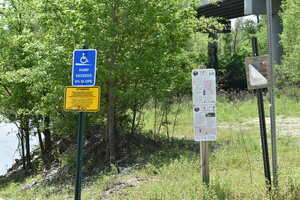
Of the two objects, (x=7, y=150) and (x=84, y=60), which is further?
(x=7, y=150)

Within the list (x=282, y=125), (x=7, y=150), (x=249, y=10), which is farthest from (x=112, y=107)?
(x=249, y=10)

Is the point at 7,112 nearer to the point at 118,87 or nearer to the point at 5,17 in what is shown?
the point at 5,17

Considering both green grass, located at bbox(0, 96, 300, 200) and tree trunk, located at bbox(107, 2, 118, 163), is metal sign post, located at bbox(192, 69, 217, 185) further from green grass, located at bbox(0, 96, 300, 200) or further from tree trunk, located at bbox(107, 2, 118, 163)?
tree trunk, located at bbox(107, 2, 118, 163)

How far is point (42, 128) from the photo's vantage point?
1433 centimetres

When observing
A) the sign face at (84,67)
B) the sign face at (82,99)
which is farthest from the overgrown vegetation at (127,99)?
the sign face at (84,67)

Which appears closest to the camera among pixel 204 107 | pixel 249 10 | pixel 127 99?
pixel 204 107

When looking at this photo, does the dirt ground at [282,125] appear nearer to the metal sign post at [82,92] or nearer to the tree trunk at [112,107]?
the tree trunk at [112,107]

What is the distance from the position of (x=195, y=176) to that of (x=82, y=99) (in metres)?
2.94

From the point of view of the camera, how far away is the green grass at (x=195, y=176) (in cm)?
674

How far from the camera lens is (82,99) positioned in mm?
6285

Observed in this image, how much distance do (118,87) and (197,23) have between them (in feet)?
9.05

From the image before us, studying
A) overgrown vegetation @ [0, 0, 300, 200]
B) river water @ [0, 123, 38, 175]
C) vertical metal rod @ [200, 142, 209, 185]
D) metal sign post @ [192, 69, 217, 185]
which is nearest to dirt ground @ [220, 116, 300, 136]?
overgrown vegetation @ [0, 0, 300, 200]

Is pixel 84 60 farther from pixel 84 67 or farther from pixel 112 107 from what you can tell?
pixel 112 107

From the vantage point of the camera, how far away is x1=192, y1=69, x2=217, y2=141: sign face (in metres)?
6.99
